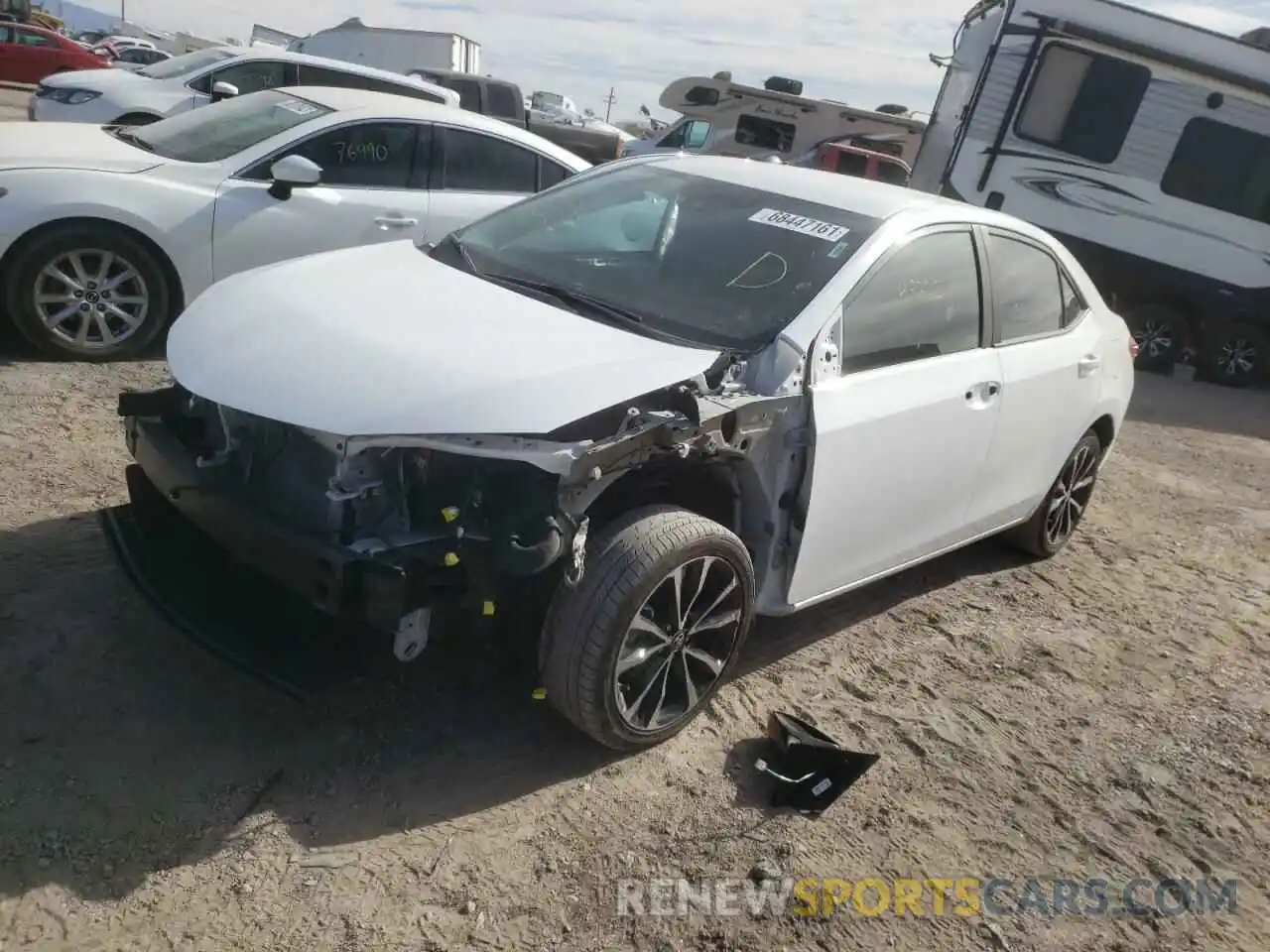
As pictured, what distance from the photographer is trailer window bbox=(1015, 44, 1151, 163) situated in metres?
11.0

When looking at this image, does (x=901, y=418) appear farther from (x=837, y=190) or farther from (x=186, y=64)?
(x=186, y=64)

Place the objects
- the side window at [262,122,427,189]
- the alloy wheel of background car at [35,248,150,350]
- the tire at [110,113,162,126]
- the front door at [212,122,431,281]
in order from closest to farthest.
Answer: the alloy wheel of background car at [35,248,150,350] < the front door at [212,122,431,281] < the side window at [262,122,427,189] < the tire at [110,113,162,126]

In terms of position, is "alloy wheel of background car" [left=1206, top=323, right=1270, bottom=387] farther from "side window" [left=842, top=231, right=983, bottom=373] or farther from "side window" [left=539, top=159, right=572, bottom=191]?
"side window" [left=842, top=231, right=983, bottom=373]

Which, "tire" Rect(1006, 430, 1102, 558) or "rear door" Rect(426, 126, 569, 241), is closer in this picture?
"tire" Rect(1006, 430, 1102, 558)

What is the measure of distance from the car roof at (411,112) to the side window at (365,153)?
0.30ft

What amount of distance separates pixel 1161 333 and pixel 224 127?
32.7 feet

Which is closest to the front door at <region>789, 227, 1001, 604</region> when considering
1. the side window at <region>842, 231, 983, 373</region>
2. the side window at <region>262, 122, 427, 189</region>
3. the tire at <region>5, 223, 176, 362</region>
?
the side window at <region>842, 231, 983, 373</region>

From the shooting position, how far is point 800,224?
3871 mm

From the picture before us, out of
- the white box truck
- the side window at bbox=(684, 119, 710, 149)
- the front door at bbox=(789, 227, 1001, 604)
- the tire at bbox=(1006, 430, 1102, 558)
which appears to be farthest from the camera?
the white box truck

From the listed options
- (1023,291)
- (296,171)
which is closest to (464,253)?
(296,171)

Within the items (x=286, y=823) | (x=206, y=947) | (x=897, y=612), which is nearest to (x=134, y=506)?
(x=286, y=823)

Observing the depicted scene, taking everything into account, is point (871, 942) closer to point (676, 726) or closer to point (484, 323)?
point (676, 726)

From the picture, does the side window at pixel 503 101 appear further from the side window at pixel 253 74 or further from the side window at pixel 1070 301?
the side window at pixel 1070 301

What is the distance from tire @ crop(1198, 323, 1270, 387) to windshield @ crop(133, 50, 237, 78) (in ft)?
36.1
